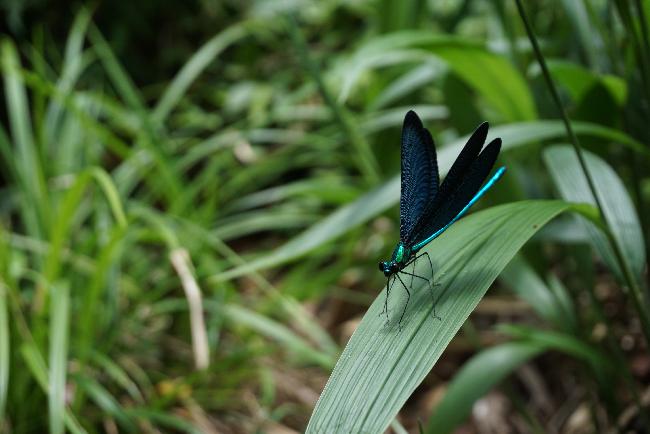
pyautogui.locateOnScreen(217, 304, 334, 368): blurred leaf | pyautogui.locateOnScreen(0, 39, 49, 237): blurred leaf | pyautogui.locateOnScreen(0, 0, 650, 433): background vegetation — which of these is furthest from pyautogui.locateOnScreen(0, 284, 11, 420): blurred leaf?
pyautogui.locateOnScreen(217, 304, 334, 368): blurred leaf

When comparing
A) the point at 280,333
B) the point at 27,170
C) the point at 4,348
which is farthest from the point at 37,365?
the point at 27,170

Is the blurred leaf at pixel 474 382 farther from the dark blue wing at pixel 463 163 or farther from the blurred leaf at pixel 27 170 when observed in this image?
the blurred leaf at pixel 27 170

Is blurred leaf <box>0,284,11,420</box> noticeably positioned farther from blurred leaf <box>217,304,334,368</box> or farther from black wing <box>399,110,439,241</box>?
black wing <box>399,110,439,241</box>

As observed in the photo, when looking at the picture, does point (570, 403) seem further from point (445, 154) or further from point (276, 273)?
point (276, 273)

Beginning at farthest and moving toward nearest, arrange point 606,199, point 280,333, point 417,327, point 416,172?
point 280,333 → point 606,199 → point 416,172 → point 417,327

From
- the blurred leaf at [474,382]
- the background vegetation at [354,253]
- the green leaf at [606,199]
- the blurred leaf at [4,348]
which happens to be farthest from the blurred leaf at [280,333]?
the green leaf at [606,199]

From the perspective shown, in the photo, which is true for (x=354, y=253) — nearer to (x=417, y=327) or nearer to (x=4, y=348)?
(x=4, y=348)

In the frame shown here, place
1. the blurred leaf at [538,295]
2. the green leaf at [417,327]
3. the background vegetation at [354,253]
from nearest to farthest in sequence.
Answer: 1. the green leaf at [417,327]
2. the background vegetation at [354,253]
3. the blurred leaf at [538,295]
